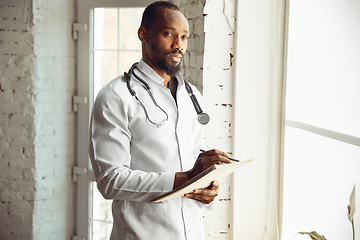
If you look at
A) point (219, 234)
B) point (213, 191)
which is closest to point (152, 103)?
point (213, 191)

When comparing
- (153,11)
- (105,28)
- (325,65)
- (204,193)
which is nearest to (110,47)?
(105,28)

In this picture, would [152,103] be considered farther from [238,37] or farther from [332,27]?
[332,27]

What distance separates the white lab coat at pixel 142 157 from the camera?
1.04 meters

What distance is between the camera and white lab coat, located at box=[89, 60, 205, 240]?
1035 mm

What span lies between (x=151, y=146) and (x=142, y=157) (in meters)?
0.05

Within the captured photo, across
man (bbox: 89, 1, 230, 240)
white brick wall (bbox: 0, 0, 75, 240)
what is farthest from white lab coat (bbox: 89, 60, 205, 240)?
white brick wall (bbox: 0, 0, 75, 240)

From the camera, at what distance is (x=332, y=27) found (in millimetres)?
1702

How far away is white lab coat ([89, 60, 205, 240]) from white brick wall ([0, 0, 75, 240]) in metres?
1.29

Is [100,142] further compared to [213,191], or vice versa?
[213,191]

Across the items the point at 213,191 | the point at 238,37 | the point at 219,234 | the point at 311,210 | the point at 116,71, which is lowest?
the point at 219,234

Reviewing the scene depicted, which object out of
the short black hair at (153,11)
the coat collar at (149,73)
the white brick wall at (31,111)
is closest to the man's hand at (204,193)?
the coat collar at (149,73)

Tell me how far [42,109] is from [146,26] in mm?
1355

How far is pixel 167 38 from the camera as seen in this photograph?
1.15 metres

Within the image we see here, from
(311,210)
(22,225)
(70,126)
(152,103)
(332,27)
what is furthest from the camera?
(70,126)
